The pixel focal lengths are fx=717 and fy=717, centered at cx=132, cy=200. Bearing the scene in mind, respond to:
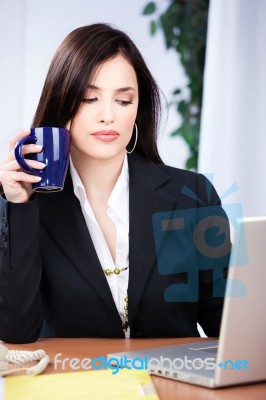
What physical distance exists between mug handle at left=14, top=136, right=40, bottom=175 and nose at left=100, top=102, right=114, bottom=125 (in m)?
0.23

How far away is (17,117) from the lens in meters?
3.31

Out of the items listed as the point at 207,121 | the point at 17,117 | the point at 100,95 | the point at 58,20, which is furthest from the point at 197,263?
the point at 58,20

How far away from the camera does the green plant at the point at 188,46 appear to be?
374 centimetres

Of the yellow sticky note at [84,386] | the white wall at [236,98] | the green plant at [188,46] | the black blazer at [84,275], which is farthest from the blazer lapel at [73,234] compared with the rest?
the green plant at [188,46]

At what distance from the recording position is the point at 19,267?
5.57ft

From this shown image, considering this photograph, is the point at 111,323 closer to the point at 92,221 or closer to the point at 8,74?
the point at 92,221

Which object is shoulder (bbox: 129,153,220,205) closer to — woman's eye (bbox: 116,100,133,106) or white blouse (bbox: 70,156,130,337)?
white blouse (bbox: 70,156,130,337)

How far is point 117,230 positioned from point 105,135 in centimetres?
28

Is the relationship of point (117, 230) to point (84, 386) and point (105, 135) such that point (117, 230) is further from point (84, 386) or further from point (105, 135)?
point (84, 386)

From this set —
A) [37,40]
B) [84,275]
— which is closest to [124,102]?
[84,275]

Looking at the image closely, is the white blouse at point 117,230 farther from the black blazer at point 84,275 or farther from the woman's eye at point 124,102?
the woman's eye at point 124,102

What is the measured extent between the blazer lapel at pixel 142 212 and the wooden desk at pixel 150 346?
224 mm

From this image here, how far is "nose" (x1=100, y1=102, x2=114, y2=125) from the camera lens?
178cm

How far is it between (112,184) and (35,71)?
1.56 metres
